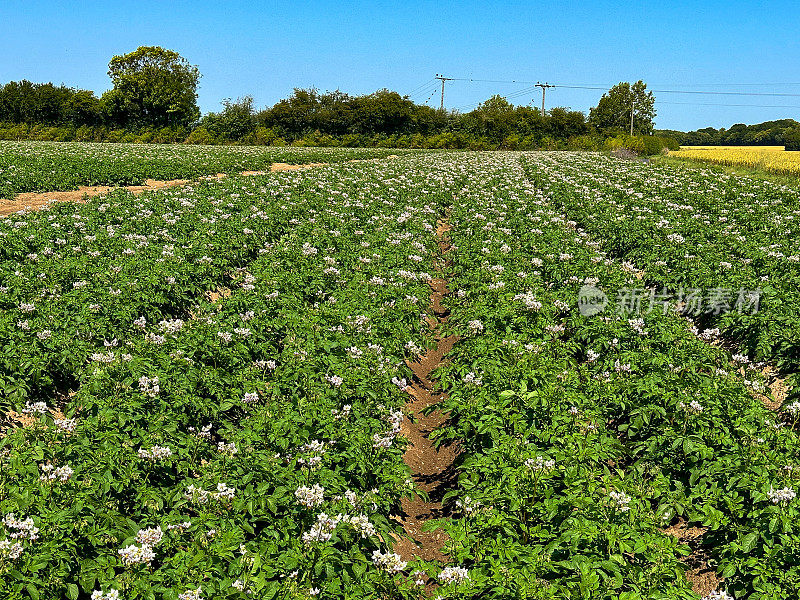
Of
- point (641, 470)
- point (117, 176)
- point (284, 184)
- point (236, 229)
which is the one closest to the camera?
point (641, 470)

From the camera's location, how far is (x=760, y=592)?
4.45 metres

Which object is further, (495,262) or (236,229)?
(236,229)

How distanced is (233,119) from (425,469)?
8535 centimetres

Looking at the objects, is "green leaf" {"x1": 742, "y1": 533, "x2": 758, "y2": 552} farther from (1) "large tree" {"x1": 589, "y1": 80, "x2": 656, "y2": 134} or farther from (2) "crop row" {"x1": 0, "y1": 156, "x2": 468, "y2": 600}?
(1) "large tree" {"x1": 589, "y1": 80, "x2": 656, "y2": 134}

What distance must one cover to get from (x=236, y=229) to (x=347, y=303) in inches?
256

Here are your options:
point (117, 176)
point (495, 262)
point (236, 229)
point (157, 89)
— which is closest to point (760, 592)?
point (495, 262)

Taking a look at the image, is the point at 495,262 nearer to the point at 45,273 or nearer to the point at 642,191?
the point at 45,273

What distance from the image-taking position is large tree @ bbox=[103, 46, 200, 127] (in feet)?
292

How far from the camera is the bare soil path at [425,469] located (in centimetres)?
611

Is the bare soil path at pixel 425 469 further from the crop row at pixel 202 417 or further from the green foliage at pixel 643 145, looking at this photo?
the green foliage at pixel 643 145

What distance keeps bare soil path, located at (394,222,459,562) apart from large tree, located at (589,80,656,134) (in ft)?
367

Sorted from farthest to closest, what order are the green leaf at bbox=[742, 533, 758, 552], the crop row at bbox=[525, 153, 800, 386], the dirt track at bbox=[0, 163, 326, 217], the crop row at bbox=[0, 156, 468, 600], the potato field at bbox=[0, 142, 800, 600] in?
the dirt track at bbox=[0, 163, 326, 217]
the crop row at bbox=[525, 153, 800, 386]
the green leaf at bbox=[742, 533, 758, 552]
the potato field at bbox=[0, 142, 800, 600]
the crop row at bbox=[0, 156, 468, 600]

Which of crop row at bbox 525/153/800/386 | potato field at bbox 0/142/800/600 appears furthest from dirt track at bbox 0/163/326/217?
crop row at bbox 525/153/800/386

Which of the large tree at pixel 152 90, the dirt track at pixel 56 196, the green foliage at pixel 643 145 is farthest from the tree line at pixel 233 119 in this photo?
the dirt track at pixel 56 196
